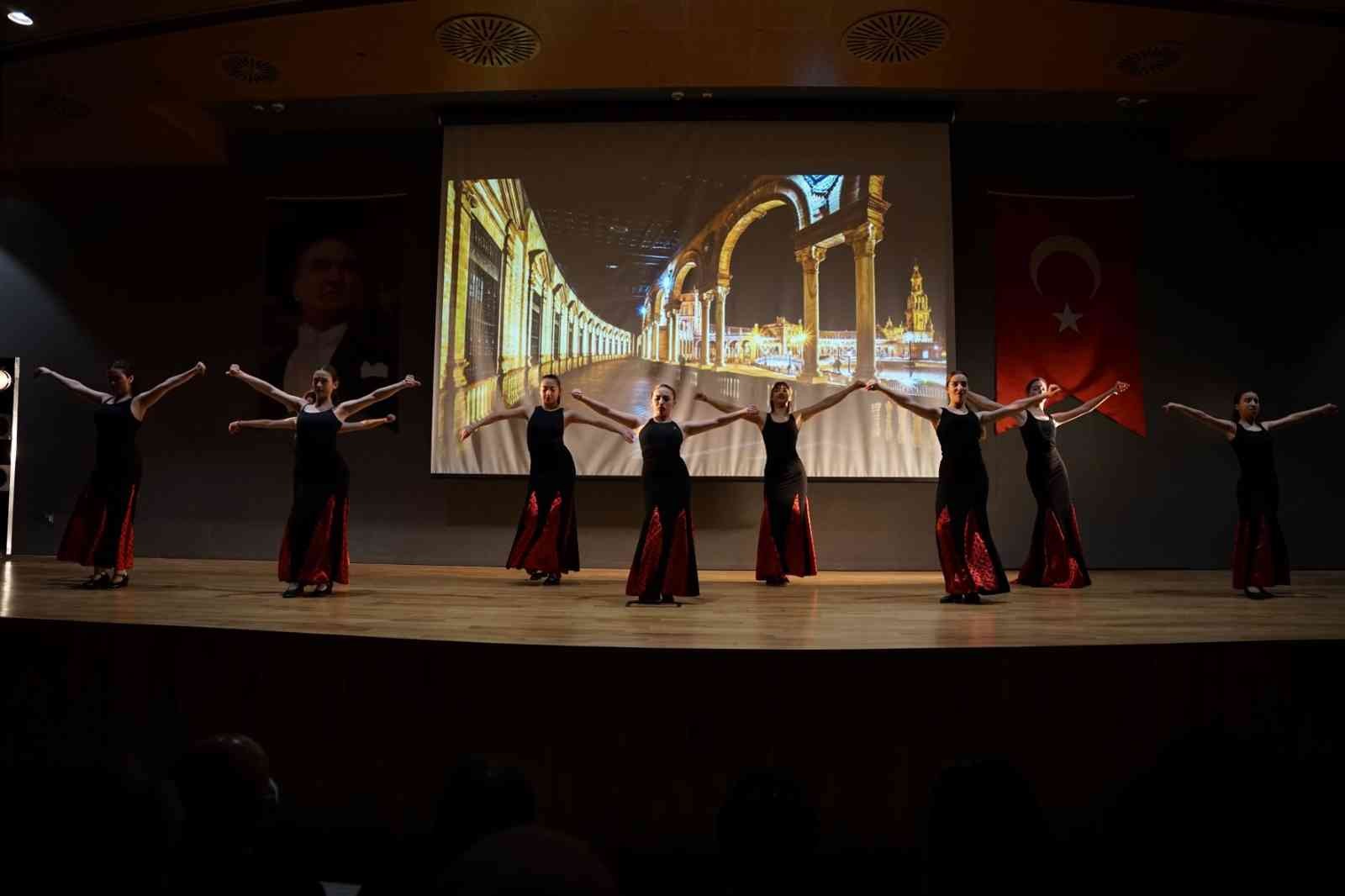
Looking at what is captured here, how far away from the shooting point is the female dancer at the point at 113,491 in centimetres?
464

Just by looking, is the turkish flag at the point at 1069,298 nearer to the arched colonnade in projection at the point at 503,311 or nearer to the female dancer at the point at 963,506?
the female dancer at the point at 963,506

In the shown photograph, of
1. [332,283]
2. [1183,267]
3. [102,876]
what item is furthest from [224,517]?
[1183,267]

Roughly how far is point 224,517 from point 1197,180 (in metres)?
9.02

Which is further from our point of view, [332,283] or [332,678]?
[332,283]

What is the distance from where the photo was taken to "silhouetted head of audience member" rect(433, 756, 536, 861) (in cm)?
114

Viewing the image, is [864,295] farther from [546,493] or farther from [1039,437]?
[546,493]

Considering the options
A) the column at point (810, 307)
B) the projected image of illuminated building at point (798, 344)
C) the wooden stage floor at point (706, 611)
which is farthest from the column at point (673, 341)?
the wooden stage floor at point (706, 611)

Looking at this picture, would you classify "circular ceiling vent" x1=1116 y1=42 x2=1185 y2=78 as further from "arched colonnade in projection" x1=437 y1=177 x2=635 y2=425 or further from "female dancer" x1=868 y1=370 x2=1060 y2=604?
"arched colonnade in projection" x1=437 y1=177 x2=635 y2=425

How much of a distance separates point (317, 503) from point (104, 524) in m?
1.28

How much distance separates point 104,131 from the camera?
275 inches

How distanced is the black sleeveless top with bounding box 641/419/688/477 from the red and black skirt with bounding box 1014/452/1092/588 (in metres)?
2.72

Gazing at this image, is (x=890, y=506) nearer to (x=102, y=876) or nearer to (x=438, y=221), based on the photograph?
(x=438, y=221)

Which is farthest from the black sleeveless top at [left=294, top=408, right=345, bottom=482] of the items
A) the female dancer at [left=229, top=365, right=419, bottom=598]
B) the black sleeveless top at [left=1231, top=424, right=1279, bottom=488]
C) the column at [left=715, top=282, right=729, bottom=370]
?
the black sleeveless top at [left=1231, top=424, right=1279, bottom=488]

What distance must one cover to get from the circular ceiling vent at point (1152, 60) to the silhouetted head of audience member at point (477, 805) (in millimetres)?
6503
